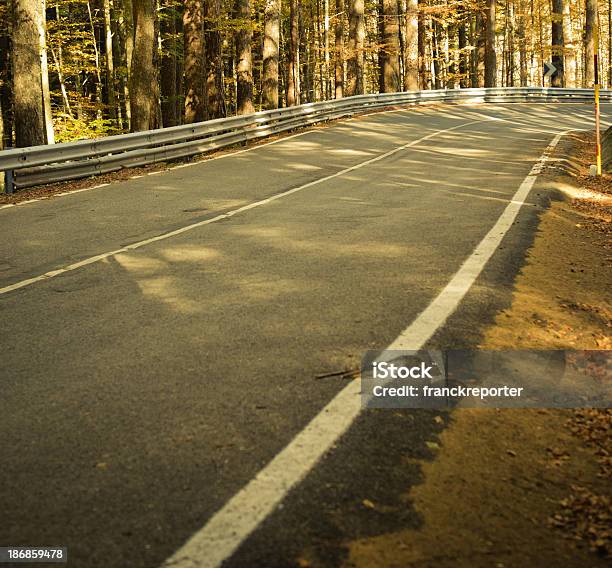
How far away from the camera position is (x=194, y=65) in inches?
831

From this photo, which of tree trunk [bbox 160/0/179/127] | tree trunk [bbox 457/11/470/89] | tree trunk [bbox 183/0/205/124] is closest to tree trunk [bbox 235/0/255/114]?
tree trunk [bbox 183/0/205/124]

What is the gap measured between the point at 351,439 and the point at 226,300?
262 centimetres

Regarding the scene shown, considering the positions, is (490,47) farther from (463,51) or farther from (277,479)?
(277,479)

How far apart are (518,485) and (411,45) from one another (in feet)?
117

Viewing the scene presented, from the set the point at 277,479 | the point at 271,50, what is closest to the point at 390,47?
the point at 271,50

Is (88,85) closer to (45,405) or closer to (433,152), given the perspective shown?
(433,152)

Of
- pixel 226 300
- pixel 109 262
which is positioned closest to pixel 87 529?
pixel 226 300

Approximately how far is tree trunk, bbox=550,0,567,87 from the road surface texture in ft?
104

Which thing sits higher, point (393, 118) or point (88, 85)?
point (88, 85)

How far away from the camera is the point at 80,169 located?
583 inches

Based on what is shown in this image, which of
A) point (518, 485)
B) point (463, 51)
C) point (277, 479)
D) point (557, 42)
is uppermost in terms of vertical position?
point (463, 51)

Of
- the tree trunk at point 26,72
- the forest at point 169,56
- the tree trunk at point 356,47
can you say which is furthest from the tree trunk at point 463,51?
the tree trunk at point 26,72

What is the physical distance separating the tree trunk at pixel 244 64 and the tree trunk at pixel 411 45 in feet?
40.8

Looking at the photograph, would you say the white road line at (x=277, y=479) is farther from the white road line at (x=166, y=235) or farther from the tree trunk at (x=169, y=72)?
the tree trunk at (x=169, y=72)
